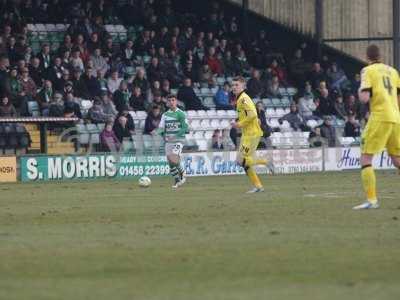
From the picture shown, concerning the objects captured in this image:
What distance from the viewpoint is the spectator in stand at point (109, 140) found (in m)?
32.8

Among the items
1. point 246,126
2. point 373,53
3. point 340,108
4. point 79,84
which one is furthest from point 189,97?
point 373,53

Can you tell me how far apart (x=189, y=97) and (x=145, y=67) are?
178 centimetres

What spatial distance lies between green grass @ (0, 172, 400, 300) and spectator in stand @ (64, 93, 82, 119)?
38.3ft

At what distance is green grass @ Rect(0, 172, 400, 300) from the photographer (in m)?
9.41

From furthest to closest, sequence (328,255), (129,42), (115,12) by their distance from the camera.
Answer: (115,12)
(129,42)
(328,255)

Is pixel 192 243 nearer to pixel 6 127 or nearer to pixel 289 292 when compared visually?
pixel 289 292

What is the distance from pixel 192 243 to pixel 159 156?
21.4 metres

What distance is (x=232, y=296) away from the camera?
8.88 metres

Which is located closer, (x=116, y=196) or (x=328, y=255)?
(x=328, y=255)

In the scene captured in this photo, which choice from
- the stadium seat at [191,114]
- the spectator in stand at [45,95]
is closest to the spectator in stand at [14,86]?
the spectator in stand at [45,95]

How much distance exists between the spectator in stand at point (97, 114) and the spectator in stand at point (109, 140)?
75 centimetres

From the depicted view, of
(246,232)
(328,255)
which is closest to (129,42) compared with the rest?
(246,232)

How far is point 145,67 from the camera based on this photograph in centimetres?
3775

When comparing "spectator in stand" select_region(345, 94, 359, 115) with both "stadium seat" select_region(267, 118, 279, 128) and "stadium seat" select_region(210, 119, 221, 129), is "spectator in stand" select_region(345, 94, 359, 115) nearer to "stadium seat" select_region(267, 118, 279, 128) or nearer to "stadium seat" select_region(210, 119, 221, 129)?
"stadium seat" select_region(267, 118, 279, 128)
